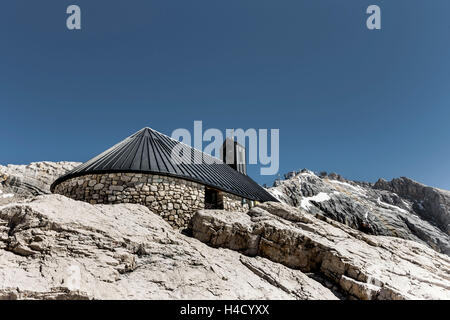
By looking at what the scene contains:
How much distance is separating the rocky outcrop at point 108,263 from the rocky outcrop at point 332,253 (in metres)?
0.97

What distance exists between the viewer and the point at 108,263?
5840mm

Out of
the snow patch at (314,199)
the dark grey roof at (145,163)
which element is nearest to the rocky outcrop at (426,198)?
the snow patch at (314,199)

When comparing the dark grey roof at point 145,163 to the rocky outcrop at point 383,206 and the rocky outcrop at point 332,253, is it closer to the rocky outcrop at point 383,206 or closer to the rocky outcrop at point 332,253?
the rocky outcrop at point 332,253

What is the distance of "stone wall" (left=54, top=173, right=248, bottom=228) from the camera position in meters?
10.8

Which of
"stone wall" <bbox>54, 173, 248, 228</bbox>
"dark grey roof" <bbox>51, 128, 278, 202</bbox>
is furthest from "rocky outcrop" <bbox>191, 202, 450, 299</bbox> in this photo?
"dark grey roof" <bbox>51, 128, 278, 202</bbox>

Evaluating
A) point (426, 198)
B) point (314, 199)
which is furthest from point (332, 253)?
point (426, 198)

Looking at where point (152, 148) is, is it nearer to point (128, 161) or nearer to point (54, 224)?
point (128, 161)

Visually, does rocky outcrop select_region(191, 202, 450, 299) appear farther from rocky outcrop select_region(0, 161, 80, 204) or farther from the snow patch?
rocky outcrop select_region(0, 161, 80, 204)

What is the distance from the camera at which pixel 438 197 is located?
65.0 metres

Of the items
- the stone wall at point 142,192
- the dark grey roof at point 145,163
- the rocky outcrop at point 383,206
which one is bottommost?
the rocky outcrop at point 383,206

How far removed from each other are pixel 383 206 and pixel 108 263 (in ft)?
238

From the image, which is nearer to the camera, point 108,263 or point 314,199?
point 108,263

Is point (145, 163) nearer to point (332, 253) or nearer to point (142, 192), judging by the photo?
point (142, 192)

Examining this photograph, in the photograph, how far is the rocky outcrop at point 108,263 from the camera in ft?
15.9
